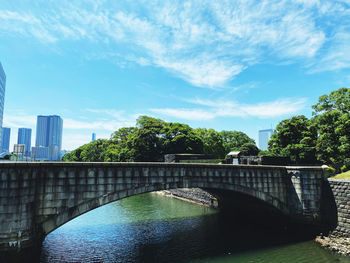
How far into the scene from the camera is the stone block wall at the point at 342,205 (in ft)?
66.8

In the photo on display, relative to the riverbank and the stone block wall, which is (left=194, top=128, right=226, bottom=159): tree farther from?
the riverbank

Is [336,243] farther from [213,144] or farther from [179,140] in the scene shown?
[213,144]

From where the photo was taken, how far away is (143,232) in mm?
24156

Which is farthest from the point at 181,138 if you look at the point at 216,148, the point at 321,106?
the point at 321,106

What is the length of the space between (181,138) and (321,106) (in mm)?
29767

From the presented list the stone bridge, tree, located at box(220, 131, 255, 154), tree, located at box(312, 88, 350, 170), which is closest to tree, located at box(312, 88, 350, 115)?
tree, located at box(312, 88, 350, 170)

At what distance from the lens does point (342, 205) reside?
2097 centimetres

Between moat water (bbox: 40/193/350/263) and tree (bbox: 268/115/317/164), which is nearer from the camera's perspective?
moat water (bbox: 40/193/350/263)

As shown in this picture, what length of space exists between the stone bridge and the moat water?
369 cm

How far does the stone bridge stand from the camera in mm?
14008

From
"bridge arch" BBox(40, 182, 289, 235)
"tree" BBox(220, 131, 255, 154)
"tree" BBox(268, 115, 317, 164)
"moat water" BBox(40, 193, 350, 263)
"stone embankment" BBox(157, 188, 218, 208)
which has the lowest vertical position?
"moat water" BBox(40, 193, 350, 263)

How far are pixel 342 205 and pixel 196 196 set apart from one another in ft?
74.7

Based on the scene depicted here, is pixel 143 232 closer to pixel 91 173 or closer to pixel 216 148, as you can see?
pixel 91 173

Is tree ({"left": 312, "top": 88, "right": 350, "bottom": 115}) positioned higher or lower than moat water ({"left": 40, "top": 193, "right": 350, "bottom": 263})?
higher
